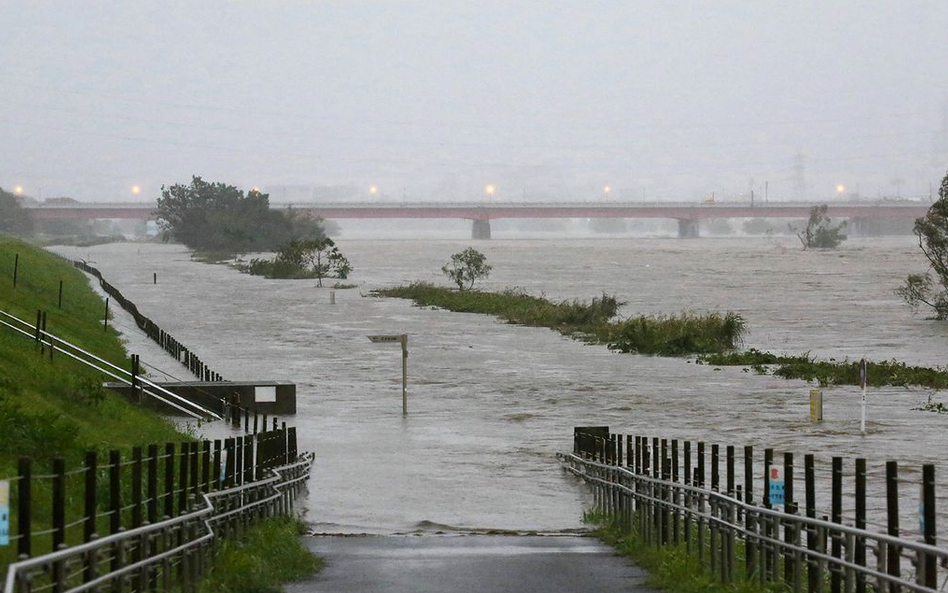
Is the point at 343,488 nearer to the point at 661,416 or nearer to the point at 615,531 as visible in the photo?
the point at 615,531

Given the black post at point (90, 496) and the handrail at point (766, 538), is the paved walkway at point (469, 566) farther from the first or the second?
the black post at point (90, 496)

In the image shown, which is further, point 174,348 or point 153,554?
point 174,348

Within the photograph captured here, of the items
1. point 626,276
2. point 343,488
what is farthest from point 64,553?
point 626,276

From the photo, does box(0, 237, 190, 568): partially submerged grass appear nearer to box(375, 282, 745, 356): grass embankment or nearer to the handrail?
the handrail

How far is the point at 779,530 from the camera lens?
45.5ft

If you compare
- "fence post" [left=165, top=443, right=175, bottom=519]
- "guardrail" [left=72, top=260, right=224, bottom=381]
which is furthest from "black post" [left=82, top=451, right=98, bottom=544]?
"guardrail" [left=72, top=260, right=224, bottom=381]

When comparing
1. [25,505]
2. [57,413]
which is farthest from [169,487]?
[57,413]

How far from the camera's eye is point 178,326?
67.2 m

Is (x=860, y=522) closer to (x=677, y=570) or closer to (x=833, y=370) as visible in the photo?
(x=677, y=570)

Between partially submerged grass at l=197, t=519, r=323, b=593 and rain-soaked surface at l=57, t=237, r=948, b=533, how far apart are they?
14.4 feet

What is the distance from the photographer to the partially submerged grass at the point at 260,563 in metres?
12.9

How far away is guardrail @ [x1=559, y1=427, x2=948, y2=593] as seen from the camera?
10398 millimetres

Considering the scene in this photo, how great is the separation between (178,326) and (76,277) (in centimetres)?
2823

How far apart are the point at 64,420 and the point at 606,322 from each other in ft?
158
